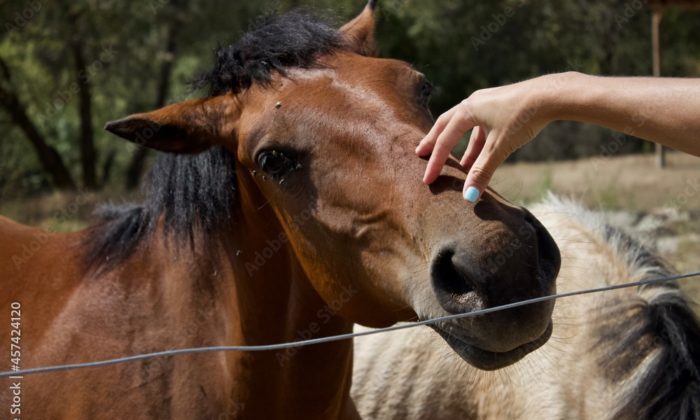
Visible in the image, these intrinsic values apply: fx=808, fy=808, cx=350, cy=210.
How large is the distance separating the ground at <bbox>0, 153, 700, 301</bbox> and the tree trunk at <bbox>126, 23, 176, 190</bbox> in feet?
6.32

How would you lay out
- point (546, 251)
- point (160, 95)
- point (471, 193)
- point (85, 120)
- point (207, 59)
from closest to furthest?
point (471, 193)
point (546, 251)
point (207, 59)
point (85, 120)
point (160, 95)

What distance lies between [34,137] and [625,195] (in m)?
11.8

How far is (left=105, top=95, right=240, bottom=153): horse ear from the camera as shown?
2.51 metres

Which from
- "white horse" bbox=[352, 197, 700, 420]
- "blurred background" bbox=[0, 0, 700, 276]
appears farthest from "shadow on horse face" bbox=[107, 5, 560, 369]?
"blurred background" bbox=[0, 0, 700, 276]

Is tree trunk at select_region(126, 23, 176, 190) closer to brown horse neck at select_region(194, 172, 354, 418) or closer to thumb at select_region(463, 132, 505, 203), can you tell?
brown horse neck at select_region(194, 172, 354, 418)

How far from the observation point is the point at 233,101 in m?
2.61

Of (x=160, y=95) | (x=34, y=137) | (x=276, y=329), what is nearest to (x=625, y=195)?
(x=276, y=329)

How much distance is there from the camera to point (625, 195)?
12.5 meters

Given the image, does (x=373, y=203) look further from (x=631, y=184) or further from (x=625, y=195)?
(x=631, y=184)

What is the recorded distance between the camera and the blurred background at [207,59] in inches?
572

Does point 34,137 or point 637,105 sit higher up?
point 637,105

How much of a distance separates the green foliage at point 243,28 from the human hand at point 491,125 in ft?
44.0

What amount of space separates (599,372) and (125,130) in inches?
81.6

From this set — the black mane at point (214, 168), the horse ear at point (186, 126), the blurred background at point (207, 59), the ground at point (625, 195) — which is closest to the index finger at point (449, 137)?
the black mane at point (214, 168)
